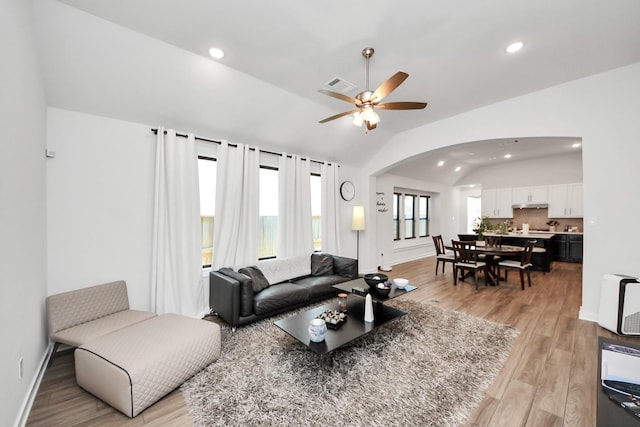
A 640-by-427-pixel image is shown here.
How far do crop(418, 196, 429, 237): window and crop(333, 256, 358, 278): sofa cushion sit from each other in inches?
197

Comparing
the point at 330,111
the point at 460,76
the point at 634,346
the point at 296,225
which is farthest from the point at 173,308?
the point at 460,76

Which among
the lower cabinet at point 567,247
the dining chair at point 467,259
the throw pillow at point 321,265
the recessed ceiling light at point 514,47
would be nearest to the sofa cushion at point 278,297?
the throw pillow at point 321,265

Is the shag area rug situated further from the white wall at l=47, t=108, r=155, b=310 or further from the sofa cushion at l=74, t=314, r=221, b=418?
the white wall at l=47, t=108, r=155, b=310

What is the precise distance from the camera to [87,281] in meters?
2.82

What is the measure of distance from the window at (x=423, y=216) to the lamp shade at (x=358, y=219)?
377 centimetres

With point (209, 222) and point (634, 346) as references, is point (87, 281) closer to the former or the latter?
point (209, 222)

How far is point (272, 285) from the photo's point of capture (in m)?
3.79

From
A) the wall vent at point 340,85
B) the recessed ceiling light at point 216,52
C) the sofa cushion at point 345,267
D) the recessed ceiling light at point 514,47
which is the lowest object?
the sofa cushion at point 345,267

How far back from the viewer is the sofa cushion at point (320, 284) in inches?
148

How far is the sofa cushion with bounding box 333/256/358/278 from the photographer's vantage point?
14.1 ft

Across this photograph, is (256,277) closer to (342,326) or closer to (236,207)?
(236,207)

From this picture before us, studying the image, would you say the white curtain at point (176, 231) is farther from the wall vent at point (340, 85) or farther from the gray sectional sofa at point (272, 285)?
the wall vent at point (340, 85)

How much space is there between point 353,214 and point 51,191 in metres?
4.80

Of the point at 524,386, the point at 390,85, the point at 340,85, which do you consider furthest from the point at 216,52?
the point at 524,386
